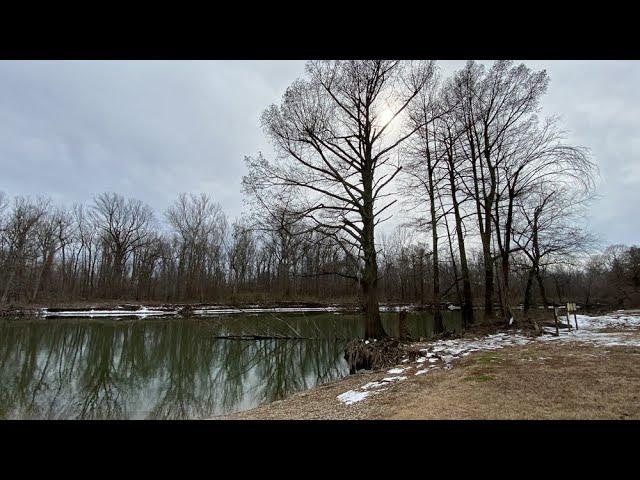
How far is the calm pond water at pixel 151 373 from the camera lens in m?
7.75

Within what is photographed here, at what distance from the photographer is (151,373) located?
10.9m

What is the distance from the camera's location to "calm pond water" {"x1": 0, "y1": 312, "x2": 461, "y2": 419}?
7754mm

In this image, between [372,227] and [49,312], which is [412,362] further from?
[49,312]

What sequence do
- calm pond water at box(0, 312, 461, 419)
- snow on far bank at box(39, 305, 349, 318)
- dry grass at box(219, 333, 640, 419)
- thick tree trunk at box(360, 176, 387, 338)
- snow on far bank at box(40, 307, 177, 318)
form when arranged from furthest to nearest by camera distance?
snow on far bank at box(39, 305, 349, 318), snow on far bank at box(40, 307, 177, 318), thick tree trunk at box(360, 176, 387, 338), calm pond water at box(0, 312, 461, 419), dry grass at box(219, 333, 640, 419)

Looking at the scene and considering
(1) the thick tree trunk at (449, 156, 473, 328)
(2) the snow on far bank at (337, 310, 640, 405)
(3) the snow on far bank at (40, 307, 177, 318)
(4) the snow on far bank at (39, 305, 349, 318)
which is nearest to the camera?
(2) the snow on far bank at (337, 310, 640, 405)

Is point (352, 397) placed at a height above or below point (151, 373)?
above

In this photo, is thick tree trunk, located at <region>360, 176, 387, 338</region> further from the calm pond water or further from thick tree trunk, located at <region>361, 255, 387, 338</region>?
the calm pond water

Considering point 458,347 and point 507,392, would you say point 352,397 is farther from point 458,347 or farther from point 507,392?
point 458,347

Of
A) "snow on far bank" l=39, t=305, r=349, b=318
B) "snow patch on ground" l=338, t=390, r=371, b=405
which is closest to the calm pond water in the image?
"snow patch on ground" l=338, t=390, r=371, b=405

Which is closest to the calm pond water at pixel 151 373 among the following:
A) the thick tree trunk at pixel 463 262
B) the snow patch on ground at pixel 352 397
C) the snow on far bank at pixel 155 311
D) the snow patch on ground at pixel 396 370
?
the snow patch on ground at pixel 396 370

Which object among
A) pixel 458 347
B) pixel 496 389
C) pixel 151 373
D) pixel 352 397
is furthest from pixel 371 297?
pixel 151 373

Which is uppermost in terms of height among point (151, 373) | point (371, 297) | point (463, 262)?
point (463, 262)

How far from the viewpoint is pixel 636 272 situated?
2984 cm

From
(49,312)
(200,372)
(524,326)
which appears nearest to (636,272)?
(524,326)
